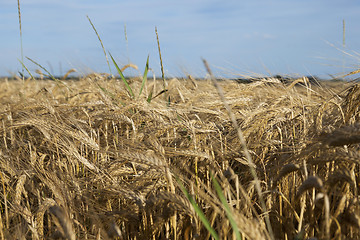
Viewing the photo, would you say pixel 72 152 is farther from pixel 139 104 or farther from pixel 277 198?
pixel 277 198

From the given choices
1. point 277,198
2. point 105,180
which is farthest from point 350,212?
point 105,180

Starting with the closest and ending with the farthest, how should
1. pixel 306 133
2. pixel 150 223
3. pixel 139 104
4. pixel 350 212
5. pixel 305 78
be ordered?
pixel 350 212 < pixel 150 223 < pixel 306 133 < pixel 139 104 < pixel 305 78

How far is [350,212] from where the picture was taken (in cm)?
110

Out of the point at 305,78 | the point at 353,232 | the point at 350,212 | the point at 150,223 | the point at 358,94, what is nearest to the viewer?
the point at 350,212

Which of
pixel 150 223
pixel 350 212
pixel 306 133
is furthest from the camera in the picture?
pixel 306 133

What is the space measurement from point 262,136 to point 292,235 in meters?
0.59

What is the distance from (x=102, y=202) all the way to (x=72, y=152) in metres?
0.25

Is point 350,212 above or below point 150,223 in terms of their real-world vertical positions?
above

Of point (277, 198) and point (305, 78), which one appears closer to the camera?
point (277, 198)

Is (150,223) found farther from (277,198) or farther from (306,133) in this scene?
(306,133)

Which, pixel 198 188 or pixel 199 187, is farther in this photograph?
pixel 199 187

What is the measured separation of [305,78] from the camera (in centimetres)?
255

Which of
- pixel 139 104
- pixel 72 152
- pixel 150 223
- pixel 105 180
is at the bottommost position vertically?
pixel 150 223

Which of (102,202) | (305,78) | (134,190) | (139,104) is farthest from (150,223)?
(305,78)
